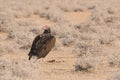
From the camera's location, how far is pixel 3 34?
17.9 meters

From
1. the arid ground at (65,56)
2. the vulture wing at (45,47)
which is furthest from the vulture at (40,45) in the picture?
the arid ground at (65,56)

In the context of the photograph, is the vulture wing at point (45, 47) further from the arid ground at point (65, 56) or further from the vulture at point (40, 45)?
the arid ground at point (65, 56)

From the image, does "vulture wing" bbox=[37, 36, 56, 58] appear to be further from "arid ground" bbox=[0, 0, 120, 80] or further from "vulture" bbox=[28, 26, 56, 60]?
"arid ground" bbox=[0, 0, 120, 80]

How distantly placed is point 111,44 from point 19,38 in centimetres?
314

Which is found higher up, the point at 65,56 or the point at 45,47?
the point at 45,47

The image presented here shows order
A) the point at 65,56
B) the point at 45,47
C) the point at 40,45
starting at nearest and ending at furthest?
the point at 40,45
the point at 45,47
the point at 65,56

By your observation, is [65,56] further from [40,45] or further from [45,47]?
[40,45]

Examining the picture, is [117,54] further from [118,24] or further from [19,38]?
[118,24]

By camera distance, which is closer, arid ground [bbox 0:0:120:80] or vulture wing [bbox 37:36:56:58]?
arid ground [bbox 0:0:120:80]

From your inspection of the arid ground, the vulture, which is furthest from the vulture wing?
the arid ground

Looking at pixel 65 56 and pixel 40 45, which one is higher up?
pixel 40 45

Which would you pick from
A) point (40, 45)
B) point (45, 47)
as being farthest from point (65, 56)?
point (40, 45)

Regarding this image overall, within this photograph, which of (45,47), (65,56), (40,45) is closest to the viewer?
(40,45)

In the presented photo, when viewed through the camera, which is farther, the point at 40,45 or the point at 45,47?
the point at 45,47
